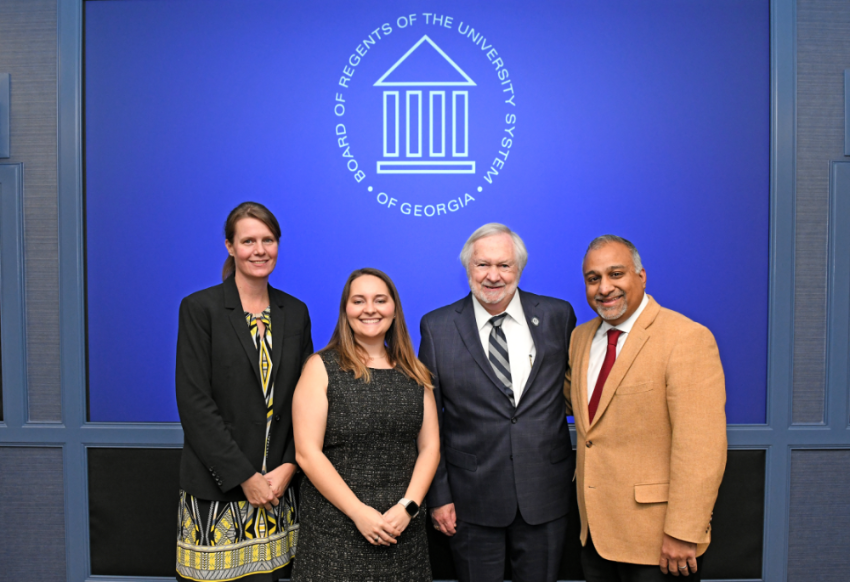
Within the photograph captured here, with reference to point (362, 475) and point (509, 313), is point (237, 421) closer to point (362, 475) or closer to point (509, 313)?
Result: point (362, 475)

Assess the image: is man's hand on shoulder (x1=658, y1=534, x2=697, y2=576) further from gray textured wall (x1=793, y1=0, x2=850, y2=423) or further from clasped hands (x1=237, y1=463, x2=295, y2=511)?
gray textured wall (x1=793, y1=0, x2=850, y2=423)

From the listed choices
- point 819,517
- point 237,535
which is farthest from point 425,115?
point 819,517

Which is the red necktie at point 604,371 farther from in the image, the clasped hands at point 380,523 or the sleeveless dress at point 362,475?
the clasped hands at point 380,523

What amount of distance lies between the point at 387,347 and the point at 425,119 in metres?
1.42

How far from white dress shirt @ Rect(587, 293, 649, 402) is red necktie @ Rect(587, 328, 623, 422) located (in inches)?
0.6

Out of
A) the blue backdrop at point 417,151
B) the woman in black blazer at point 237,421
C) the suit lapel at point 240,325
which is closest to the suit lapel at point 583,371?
the blue backdrop at point 417,151

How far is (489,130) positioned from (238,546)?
2248 millimetres

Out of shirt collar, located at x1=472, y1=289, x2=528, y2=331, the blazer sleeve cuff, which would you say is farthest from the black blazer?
shirt collar, located at x1=472, y1=289, x2=528, y2=331

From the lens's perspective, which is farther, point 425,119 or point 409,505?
point 425,119

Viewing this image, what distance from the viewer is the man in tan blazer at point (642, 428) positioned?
66.3 inches

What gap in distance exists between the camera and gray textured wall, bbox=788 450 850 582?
2781mm

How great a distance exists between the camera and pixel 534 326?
203 centimetres

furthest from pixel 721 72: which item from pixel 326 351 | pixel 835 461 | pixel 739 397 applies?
pixel 326 351

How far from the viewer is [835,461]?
9.14 feet
